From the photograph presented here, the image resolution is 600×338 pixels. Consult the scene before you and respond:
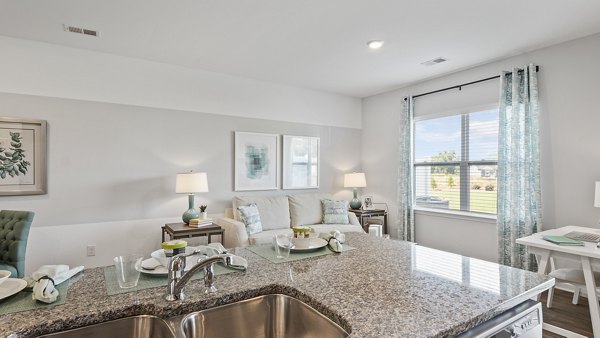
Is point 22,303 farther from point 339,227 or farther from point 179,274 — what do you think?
point 339,227

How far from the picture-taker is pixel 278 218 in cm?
Result: 455

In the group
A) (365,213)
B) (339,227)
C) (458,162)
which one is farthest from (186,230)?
(458,162)

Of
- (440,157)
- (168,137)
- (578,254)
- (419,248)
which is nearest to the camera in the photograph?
(419,248)

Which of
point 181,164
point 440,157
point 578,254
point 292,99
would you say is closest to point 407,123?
point 440,157

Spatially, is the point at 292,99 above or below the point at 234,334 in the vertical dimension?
above

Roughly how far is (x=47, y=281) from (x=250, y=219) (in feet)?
10.1

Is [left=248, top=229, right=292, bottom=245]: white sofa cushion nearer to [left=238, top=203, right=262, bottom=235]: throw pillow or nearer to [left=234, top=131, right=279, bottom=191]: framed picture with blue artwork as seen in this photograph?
[left=238, top=203, right=262, bottom=235]: throw pillow

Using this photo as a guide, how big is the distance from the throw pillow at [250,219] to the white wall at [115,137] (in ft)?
1.76

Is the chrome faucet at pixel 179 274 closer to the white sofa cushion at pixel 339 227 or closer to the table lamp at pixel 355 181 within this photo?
the white sofa cushion at pixel 339 227

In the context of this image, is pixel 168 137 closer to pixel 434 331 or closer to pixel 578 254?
pixel 434 331

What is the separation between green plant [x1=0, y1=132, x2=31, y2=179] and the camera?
3285 mm

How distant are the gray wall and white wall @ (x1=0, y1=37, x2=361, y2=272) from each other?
0.03ft

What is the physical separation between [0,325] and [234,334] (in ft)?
2.21

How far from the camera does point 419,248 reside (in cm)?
183
